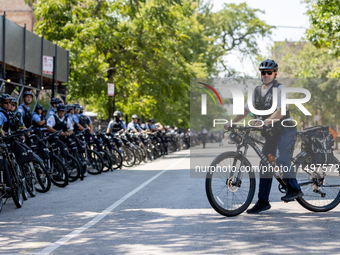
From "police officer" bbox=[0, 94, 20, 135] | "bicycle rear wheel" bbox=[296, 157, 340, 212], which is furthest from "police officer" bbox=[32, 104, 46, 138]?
"bicycle rear wheel" bbox=[296, 157, 340, 212]

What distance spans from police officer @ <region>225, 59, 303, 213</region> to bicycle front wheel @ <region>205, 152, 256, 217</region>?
10.2 inches

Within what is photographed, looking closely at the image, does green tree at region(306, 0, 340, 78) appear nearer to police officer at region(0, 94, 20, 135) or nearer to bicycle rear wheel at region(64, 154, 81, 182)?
bicycle rear wheel at region(64, 154, 81, 182)

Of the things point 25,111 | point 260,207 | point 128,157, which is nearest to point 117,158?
point 128,157

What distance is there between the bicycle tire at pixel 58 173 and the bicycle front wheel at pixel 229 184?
5.09m

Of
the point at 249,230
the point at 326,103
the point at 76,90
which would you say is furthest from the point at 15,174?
the point at 326,103

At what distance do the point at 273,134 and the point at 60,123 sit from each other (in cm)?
703

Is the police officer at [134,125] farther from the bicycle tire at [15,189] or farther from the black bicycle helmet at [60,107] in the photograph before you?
the bicycle tire at [15,189]

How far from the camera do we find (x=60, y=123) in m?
13.1

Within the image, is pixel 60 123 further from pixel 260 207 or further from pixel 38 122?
pixel 260 207

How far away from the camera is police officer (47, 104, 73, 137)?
12.9 metres

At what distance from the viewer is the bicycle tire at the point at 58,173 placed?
11359 mm

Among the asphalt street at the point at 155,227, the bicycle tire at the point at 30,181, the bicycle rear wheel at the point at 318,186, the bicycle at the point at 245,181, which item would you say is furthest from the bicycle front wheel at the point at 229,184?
the bicycle tire at the point at 30,181

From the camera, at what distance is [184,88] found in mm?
29891

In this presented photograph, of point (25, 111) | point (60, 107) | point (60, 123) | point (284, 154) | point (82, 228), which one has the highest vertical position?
point (60, 107)
